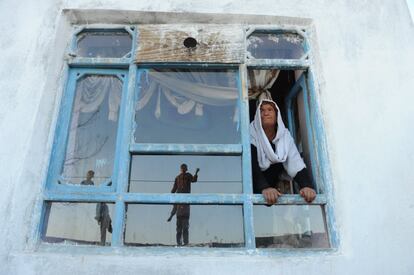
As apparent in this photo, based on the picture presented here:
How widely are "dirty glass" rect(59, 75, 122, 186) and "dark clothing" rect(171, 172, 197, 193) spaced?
0.57 metres

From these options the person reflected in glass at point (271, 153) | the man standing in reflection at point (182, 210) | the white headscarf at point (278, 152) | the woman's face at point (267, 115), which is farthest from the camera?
the woman's face at point (267, 115)

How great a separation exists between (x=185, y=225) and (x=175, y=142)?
31.2 inches

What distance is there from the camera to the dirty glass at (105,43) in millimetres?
3398

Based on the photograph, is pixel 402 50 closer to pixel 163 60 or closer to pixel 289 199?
pixel 289 199

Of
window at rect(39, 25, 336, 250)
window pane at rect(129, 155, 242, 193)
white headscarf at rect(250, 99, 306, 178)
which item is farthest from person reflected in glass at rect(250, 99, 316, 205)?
window pane at rect(129, 155, 242, 193)

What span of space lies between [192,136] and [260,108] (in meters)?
0.79

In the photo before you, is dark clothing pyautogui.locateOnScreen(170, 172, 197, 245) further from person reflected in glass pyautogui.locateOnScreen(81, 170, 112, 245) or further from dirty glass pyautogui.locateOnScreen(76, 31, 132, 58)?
dirty glass pyautogui.locateOnScreen(76, 31, 132, 58)

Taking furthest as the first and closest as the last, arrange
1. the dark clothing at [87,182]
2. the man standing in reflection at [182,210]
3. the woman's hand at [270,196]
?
the dark clothing at [87,182]
the man standing in reflection at [182,210]
the woman's hand at [270,196]

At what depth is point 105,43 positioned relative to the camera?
11.4 feet

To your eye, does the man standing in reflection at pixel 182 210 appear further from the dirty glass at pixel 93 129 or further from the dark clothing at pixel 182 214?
the dirty glass at pixel 93 129

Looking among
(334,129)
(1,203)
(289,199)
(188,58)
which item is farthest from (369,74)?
(1,203)

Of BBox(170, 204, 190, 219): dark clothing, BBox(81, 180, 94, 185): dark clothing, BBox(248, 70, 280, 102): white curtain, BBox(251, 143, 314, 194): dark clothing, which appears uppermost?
BBox(248, 70, 280, 102): white curtain

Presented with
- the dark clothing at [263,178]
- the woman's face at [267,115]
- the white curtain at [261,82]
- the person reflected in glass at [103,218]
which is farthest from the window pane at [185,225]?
the white curtain at [261,82]

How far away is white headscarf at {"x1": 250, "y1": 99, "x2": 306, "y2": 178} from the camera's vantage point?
3273 mm
